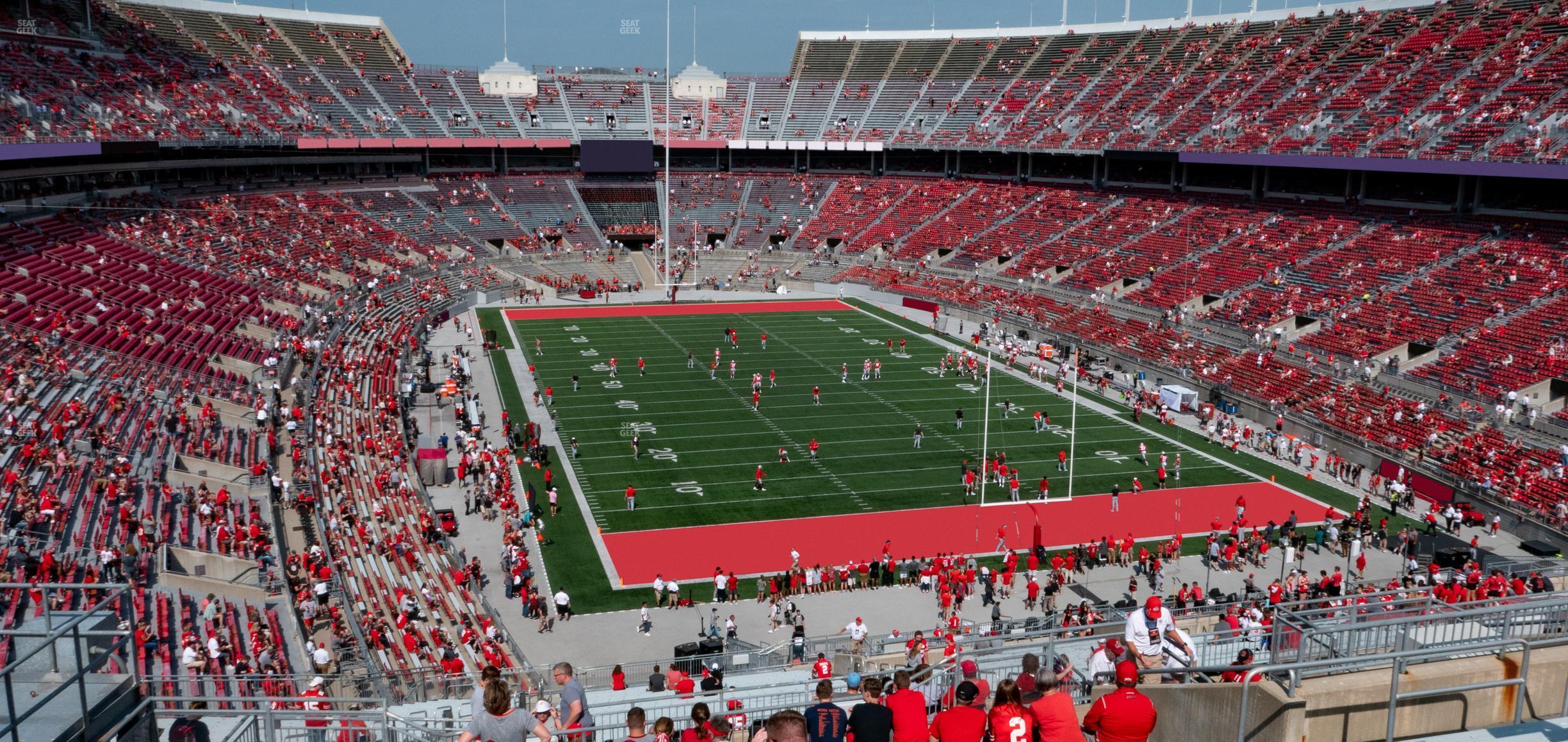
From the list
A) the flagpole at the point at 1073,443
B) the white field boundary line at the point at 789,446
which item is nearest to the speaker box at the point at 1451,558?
the flagpole at the point at 1073,443

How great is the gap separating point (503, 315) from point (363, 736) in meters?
42.5

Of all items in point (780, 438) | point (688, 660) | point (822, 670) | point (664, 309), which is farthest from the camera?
point (664, 309)

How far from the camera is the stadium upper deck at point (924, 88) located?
140 feet

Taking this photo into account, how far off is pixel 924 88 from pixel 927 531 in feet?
178

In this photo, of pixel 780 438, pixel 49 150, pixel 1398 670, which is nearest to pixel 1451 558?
pixel 1398 670

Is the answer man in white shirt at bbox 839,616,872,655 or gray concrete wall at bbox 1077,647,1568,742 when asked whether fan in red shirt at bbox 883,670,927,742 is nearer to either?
gray concrete wall at bbox 1077,647,1568,742

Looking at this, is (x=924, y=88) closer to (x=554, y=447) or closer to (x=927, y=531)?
(x=554, y=447)

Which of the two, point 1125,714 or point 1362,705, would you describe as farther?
point 1362,705

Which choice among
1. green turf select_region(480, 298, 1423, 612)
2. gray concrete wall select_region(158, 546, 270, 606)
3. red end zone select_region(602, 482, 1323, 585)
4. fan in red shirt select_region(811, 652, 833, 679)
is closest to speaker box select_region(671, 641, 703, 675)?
fan in red shirt select_region(811, 652, 833, 679)

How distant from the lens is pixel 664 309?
53.2 metres

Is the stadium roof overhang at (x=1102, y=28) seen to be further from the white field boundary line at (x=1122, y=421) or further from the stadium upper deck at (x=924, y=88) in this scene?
the white field boundary line at (x=1122, y=421)

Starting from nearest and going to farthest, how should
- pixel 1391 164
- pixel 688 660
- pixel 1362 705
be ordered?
pixel 1362 705
pixel 688 660
pixel 1391 164

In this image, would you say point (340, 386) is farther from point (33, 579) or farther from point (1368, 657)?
point (1368, 657)

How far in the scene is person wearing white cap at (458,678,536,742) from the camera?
7.35m
